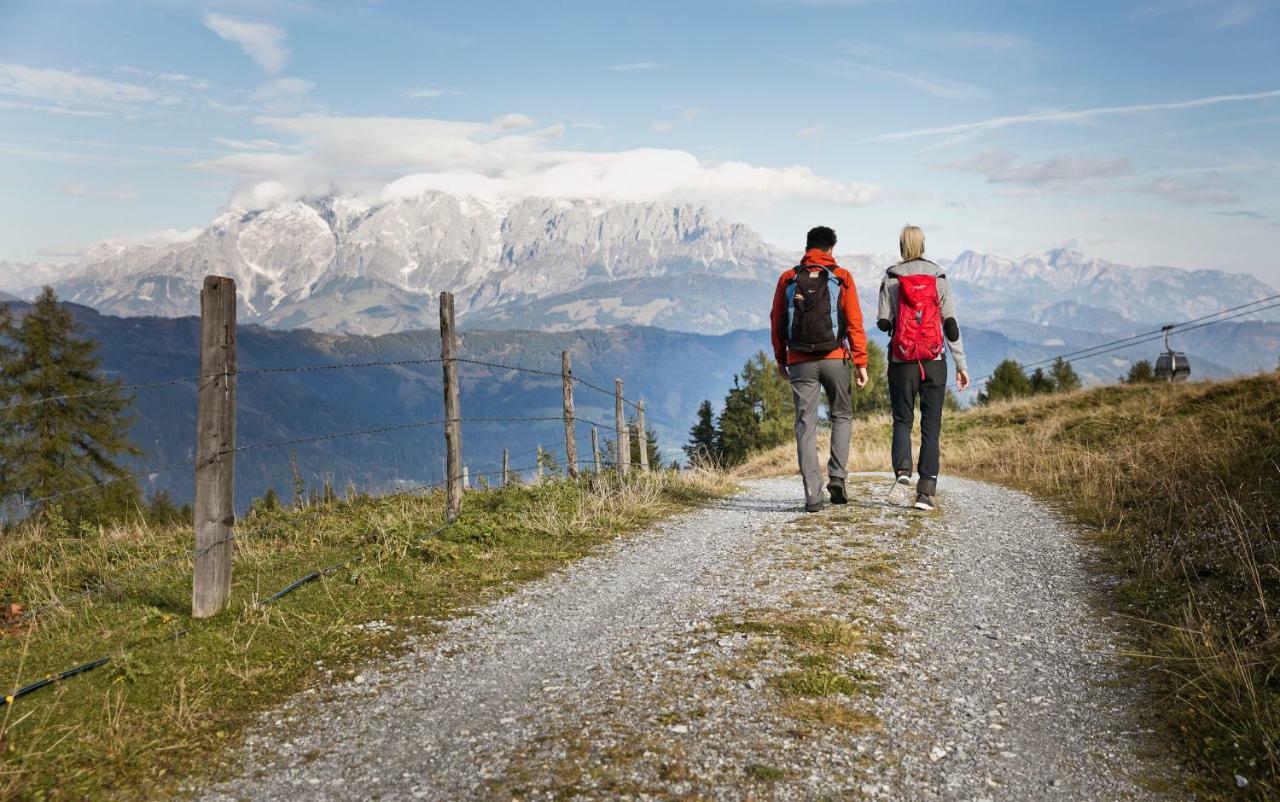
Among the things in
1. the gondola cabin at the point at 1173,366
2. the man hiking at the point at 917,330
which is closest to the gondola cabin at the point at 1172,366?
the gondola cabin at the point at 1173,366

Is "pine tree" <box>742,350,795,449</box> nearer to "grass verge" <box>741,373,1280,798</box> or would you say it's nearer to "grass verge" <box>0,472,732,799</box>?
"grass verge" <box>741,373,1280,798</box>

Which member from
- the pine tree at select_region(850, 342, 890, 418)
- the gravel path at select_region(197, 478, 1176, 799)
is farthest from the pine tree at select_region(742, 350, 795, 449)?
the gravel path at select_region(197, 478, 1176, 799)

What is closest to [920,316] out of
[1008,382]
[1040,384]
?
[1008,382]

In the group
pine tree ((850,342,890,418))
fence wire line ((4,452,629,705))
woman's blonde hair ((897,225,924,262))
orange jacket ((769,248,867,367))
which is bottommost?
pine tree ((850,342,890,418))

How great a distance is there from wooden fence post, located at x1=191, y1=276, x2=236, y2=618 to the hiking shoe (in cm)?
763

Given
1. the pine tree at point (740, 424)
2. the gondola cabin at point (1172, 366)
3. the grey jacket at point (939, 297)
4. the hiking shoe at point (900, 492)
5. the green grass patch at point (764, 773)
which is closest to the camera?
the green grass patch at point (764, 773)

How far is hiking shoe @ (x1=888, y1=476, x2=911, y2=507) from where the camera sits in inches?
430

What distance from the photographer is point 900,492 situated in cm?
1206

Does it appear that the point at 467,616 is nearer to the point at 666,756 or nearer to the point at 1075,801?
the point at 666,756

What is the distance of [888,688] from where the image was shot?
186 inches

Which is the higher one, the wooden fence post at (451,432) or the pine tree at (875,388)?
the wooden fence post at (451,432)

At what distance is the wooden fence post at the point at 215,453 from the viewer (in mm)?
6500

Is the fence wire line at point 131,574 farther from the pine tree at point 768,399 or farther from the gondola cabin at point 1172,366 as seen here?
the pine tree at point 768,399

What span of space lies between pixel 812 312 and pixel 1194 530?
4368 mm
